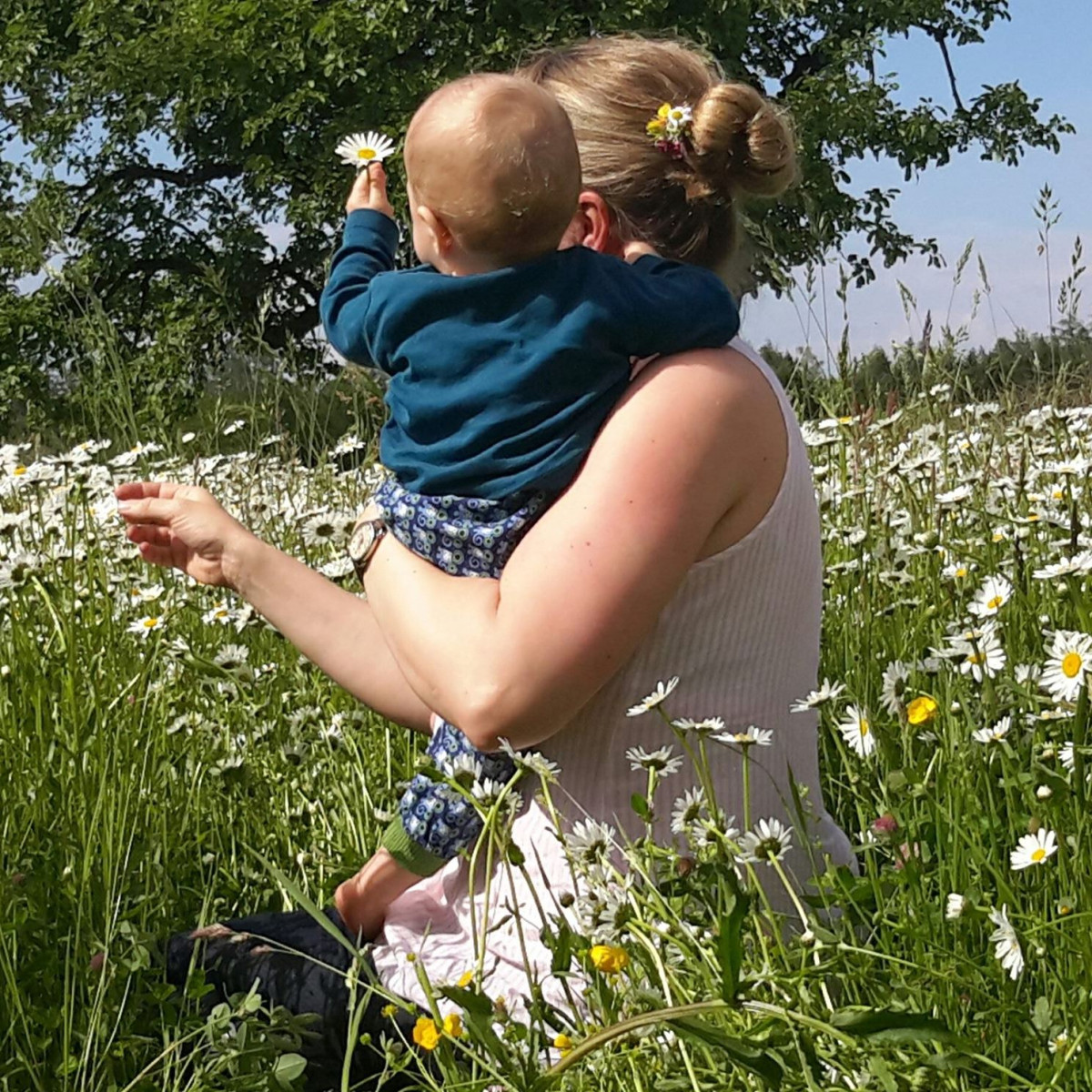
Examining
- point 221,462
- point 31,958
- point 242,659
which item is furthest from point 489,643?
point 221,462

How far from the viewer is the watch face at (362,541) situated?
2.08 m

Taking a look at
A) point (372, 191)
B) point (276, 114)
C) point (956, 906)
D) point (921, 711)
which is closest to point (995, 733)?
point (921, 711)

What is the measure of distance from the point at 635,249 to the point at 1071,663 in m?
0.73

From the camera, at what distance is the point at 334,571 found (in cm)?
292

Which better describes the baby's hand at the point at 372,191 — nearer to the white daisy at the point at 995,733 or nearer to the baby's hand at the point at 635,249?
the baby's hand at the point at 635,249

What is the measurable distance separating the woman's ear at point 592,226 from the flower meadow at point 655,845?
55cm

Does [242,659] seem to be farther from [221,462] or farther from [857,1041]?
[221,462]

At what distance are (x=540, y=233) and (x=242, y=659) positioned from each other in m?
1.11

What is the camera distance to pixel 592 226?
198cm

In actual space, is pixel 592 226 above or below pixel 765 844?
above

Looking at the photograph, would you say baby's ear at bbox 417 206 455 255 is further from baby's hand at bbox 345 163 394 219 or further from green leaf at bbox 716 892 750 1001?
green leaf at bbox 716 892 750 1001

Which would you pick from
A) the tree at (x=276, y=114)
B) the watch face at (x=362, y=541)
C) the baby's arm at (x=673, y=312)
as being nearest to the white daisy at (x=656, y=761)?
the baby's arm at (x=673, y=312)

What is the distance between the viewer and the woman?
1.74m

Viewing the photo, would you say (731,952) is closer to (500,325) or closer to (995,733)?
(995,733)
